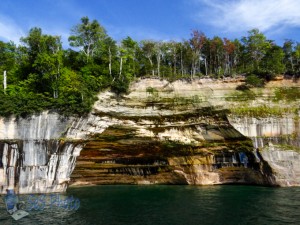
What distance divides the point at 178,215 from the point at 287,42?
36134 mm

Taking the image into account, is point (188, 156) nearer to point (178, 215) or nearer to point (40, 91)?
point (178, 215)

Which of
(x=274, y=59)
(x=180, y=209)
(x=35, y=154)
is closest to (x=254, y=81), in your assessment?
(x=274, y=59)

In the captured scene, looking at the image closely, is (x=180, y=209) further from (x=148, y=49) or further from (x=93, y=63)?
(x=148, y=49)

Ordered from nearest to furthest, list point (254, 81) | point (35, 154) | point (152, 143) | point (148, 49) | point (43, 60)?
point (35, 154), point (43, 60), point (152, 143), point (254, 81), point (148, 49)

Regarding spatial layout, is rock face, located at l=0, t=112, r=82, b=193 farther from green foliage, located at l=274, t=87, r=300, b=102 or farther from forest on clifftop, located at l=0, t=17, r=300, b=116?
green foliage, located at l=274, t=87, r=300, b=102

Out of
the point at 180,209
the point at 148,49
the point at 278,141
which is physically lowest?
the point at 180,209

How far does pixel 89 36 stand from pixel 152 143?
614 inches

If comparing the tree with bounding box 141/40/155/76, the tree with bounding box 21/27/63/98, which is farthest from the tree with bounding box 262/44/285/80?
the tree with bounding box 21/27/63/98

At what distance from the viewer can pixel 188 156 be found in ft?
108

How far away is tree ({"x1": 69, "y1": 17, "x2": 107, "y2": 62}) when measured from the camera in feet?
118

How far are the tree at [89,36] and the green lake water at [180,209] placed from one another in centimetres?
1860

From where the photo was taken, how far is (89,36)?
36.6 metres

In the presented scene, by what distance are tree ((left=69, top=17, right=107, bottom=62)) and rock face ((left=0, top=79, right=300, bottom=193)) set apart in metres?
8.59

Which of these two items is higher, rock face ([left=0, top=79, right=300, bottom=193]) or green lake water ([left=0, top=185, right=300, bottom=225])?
rock face ([left=0, top=79, right=300, bottom=193])
